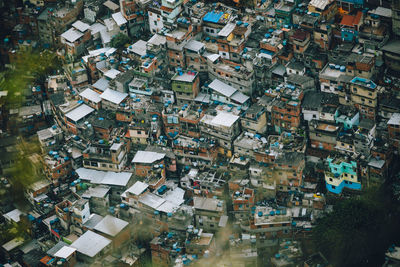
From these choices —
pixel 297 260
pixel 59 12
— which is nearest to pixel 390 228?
pixel 297 260

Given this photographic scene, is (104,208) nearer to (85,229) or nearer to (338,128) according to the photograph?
(85,229)

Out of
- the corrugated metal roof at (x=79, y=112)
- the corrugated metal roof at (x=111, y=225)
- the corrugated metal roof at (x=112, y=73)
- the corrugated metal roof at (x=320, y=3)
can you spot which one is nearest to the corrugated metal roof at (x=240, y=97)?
the corrugated metal roof at (x=320, y=3)

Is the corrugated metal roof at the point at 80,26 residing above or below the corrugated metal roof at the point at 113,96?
above

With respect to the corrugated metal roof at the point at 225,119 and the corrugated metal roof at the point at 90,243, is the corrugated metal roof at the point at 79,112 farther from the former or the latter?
the corrugated metal roof at the point at 225,119

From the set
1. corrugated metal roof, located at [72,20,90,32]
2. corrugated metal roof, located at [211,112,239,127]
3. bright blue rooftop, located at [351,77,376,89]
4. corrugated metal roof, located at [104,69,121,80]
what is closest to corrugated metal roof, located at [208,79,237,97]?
corrugated metal roof, located at [211,112,239,127]

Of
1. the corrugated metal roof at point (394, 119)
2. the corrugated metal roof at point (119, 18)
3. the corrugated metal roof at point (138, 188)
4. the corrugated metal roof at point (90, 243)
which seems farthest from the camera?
the corrugated metal roof at point (119, 18)

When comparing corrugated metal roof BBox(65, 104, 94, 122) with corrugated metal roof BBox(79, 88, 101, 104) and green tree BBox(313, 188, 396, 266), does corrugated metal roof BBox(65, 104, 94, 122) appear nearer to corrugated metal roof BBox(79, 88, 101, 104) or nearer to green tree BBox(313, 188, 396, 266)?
corrugated metal roof BBox(79, 88, 101, 104)

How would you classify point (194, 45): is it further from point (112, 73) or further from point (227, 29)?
point (112, 73)

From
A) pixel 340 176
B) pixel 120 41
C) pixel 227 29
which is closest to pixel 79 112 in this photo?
pixel 120 41
